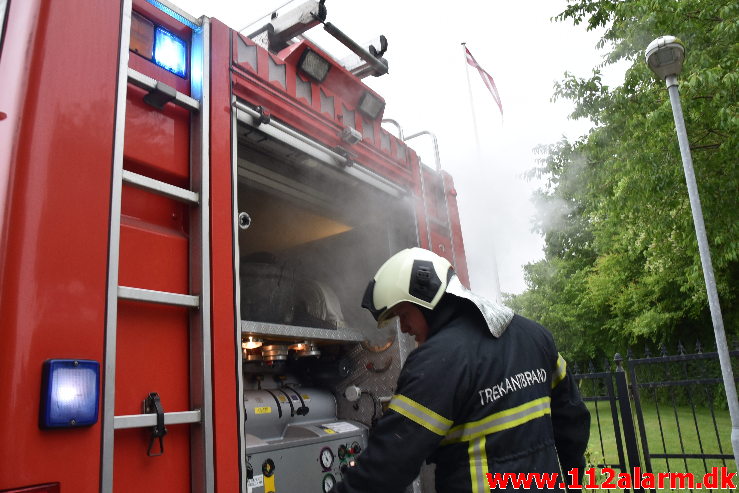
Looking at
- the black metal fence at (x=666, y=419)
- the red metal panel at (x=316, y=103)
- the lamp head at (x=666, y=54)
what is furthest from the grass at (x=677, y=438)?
the red metal panel at (x=316, y=103)

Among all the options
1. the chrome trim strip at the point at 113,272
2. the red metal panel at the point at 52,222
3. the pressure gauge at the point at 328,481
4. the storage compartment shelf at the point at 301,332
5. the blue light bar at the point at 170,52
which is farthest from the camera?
the pressure gauge at the point at 328,481

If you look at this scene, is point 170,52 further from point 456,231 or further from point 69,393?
point 456,231

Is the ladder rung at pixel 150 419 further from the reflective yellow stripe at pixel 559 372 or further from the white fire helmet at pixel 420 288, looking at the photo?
the reflective yellow stripe at pixel 559 372

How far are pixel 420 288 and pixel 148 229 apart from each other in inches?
41.7

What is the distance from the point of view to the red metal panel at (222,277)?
186 centimetres

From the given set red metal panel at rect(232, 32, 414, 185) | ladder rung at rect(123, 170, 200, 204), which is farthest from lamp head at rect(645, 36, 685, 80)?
ladder rung at rect(123, 170, 200, 204)

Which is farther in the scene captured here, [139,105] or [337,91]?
[337,91]

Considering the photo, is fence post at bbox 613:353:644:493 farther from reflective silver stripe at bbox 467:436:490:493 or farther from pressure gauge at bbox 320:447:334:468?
reflective silver stripe at bbox 467:436:490:493

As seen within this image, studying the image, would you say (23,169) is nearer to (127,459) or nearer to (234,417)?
(127,459)

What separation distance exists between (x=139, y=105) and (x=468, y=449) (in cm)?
170

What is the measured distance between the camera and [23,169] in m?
1.46

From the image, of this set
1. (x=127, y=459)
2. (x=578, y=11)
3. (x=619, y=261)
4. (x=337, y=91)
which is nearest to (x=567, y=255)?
(x=619, y=261)

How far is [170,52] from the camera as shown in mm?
2135

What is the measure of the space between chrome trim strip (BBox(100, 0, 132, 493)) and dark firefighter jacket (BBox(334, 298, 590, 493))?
31.0 inches
